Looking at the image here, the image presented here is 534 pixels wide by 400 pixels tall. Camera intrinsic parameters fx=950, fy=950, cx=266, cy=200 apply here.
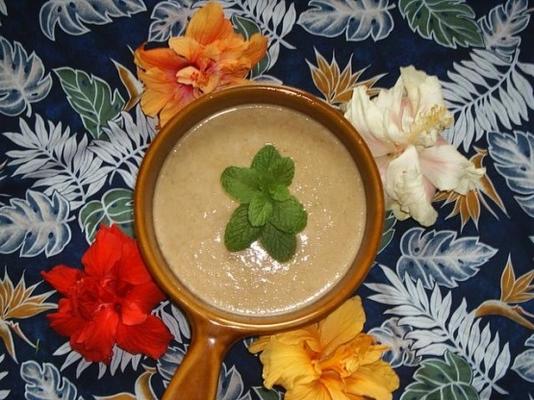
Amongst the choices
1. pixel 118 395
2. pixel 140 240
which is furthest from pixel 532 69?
pixel 118 395

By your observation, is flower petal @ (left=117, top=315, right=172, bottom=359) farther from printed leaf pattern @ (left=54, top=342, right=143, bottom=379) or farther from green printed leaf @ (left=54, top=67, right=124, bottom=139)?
green printed leaf @ (left=54, top=67, right=124, bottom=139)

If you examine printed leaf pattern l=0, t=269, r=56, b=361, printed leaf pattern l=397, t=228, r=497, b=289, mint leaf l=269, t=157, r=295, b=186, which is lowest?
printed leaf pattern l=0, t=269, r=56, b=361

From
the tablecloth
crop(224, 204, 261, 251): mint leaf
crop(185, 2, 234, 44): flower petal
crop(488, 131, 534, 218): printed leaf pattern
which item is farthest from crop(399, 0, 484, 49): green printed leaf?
crop(224, 204, 261, 251): mint leaf

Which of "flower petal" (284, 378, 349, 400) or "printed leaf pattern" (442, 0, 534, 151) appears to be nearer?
"flower petal" (284, 378, 349, 400)

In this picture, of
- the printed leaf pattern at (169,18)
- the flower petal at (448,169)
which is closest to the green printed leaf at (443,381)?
the flower petal at (448,169)

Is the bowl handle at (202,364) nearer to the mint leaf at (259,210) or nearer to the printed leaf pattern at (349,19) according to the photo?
the mint leaf at (259,210)

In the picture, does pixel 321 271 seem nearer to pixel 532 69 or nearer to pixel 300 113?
pixel 300 113
